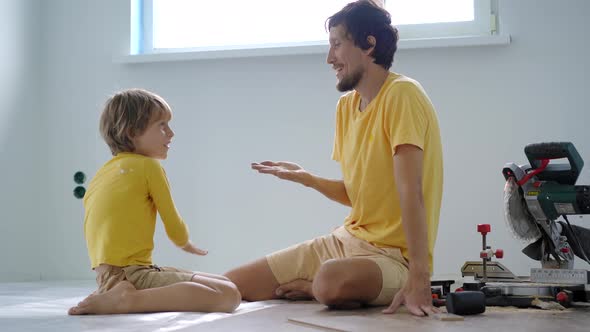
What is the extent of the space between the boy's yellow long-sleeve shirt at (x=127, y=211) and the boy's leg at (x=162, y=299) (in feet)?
0.36

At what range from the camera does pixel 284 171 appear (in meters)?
2.14

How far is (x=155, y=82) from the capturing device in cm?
357

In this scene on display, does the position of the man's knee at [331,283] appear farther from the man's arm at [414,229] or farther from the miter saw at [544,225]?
the miter saw at [544,225]

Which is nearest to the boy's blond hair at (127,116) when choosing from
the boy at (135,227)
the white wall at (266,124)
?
the boy at (135,227)

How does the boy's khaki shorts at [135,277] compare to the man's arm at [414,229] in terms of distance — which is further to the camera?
the boy's khaki shorts at [135,277]

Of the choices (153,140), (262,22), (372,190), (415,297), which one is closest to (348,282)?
(415,297)

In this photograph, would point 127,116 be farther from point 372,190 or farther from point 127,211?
point 372,190

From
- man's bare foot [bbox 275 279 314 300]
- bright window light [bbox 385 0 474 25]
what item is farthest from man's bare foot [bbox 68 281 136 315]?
bright window light [bbox 385 0 474 25]

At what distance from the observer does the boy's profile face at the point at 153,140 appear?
6.89 feet

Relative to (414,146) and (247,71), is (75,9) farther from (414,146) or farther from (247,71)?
(414,146)

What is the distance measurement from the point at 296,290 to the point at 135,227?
0.56 m

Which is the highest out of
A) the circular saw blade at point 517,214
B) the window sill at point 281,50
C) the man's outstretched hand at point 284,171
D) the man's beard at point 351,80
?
the window sill at point 281,50

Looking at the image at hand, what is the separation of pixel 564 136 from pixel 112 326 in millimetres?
2153

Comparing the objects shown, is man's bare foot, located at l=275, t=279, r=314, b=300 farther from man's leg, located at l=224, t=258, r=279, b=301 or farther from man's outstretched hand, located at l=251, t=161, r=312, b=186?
man's outstretched hand, located at l=251, t=161, r=312, b=186
